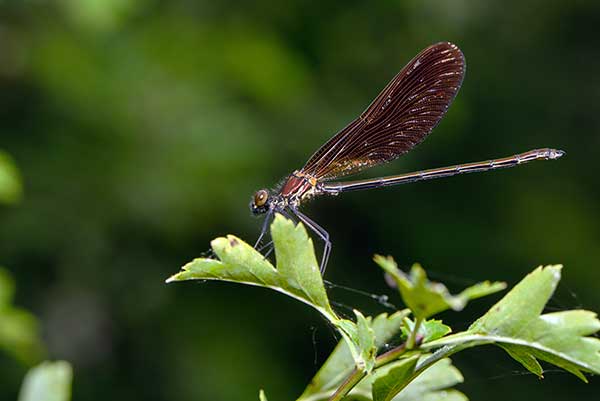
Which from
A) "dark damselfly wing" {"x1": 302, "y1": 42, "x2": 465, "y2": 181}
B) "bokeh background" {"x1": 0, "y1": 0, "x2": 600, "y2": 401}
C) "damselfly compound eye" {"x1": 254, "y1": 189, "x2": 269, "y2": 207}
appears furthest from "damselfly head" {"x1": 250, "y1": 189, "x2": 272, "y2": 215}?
"bokeh background" {"x1": 0, "y1": 0, "x2": 600, "y2": 401}


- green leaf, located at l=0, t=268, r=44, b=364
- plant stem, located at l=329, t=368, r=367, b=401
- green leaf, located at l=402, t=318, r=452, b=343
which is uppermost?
green leaf, located at l=0, t=268, r=44, b=364

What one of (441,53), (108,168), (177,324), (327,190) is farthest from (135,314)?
(441,53)

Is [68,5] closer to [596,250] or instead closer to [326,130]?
[326,130]

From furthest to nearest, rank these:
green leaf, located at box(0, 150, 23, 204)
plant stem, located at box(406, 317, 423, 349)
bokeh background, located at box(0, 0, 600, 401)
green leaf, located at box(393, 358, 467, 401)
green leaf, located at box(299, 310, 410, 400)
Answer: bokeh background, located at box(0, 0, 600, 401), green leaf, located at box(0, 150, 23, 204), green leaf, located at box(393, 358, 467, 401), green leaf, located at box(299, 310, 410, 400), plant stem, located at box(406, 317, 423, 349)

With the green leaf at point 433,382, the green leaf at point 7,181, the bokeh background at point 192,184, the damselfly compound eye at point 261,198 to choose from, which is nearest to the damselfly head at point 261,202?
the damselfly compound eye at point 261,198

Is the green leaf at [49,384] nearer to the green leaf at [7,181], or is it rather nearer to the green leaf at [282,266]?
the green leaf at [282,266]

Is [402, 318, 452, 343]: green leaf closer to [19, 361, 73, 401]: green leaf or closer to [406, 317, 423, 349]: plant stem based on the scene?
[406, 317, 423, 349]: plant stem
